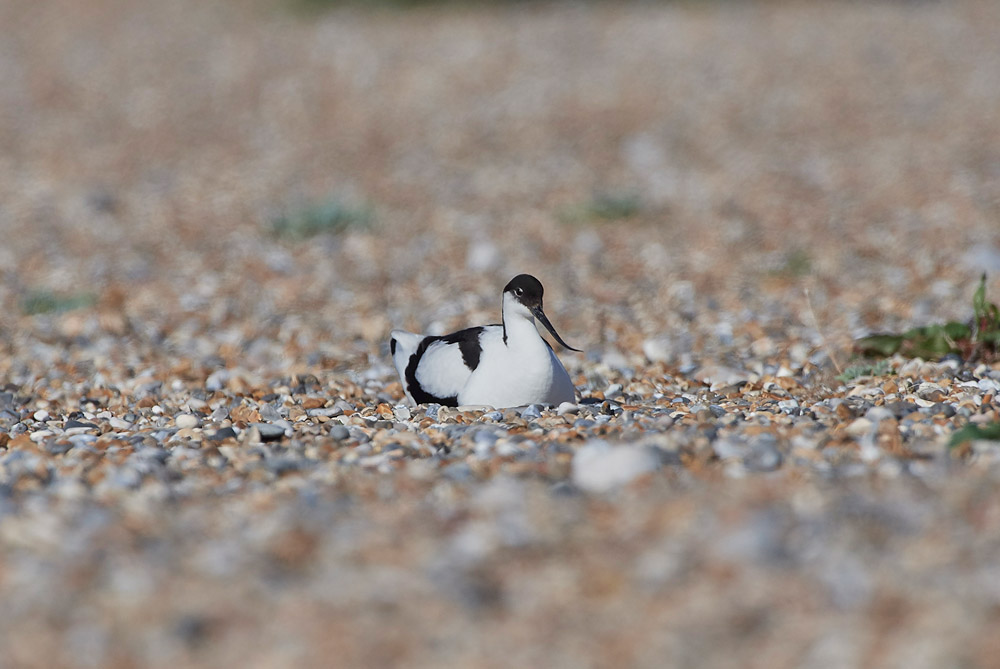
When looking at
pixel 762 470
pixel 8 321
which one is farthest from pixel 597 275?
pixel 762 470

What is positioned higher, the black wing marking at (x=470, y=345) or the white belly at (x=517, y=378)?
the black wing marking at (x=470, y=345)

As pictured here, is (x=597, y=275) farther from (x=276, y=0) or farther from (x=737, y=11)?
(x=276, y=0)

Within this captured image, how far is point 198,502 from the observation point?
3.85 metres

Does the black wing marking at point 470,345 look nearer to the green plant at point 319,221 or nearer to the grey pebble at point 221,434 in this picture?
the grey pebble at point 221,434

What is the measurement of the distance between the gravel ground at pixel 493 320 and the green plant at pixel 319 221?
0.04m

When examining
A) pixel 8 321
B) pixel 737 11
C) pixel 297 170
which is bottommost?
pixel 8 321

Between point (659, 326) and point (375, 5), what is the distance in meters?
12.0

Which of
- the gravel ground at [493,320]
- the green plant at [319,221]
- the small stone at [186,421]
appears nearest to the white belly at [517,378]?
the gravel ground at [493,320]

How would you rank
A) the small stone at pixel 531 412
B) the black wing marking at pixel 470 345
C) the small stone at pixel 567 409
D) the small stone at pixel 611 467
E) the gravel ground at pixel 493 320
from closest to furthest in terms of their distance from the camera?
the gravel ground at pixel 493 320, the small stone at pixel 611 467, the small stone at pixel 531 412, the small stone at pixel 567 409, the black wing marking at pixel 470 345

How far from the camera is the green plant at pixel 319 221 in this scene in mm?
9734

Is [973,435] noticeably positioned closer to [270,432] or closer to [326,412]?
[270,432]

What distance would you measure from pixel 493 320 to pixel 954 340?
292 centimetres

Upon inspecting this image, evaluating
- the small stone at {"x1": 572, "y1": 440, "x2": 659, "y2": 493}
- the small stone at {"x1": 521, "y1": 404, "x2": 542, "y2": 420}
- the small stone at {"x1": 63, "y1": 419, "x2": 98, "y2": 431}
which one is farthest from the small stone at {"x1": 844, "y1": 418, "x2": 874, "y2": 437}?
the small stone at {"x1": 63, "y1": 419, "x2": 98, "y2": 431}

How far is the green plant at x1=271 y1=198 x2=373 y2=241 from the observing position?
31.9 feet
